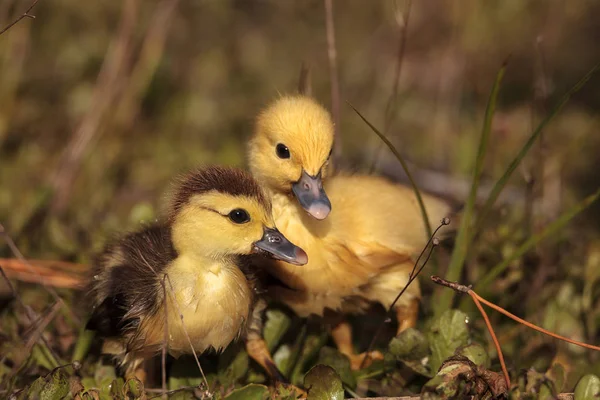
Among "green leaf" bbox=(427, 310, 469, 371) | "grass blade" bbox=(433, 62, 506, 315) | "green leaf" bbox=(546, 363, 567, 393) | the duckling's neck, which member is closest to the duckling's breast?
the duckling's neck

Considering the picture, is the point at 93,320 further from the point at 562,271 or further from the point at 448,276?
the point at 562,271

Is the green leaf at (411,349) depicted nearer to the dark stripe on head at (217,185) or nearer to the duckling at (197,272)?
the duckling at (197,272)

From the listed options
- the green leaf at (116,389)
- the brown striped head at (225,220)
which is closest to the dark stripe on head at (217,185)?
the brown striped head at (225,220)

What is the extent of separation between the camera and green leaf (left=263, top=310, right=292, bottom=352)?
8.00ft

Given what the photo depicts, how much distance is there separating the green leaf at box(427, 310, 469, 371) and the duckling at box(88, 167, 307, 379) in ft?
1.47

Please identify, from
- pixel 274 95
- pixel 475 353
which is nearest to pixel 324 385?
pixel 475 353

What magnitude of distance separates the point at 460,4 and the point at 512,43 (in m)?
0.64

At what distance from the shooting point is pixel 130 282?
211 cm

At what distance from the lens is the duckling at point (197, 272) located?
80.8 inches

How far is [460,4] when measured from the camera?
4.21 m

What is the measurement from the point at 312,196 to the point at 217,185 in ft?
0.94

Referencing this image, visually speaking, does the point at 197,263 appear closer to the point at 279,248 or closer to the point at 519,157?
the point at 279,248

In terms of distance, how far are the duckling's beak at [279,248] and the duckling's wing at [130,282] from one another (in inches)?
9.3

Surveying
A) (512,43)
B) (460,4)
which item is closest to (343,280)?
(460,4)
